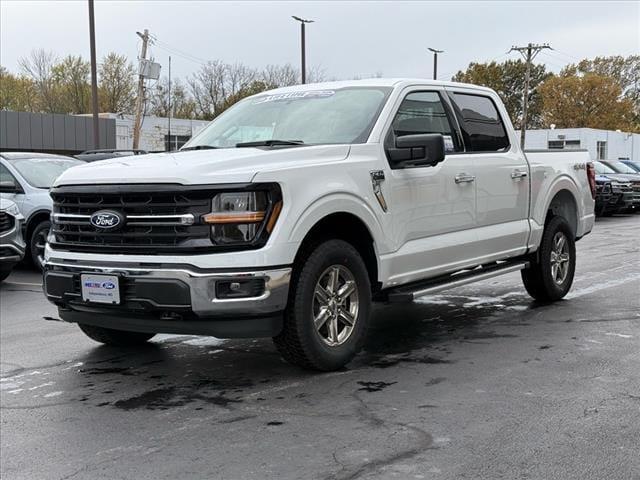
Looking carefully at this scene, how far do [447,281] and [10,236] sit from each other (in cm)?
639

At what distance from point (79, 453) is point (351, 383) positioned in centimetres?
178

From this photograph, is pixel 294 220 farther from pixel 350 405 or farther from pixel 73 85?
pixel 73 85

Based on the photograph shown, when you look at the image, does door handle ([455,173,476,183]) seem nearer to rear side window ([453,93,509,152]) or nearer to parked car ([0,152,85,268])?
rear side window ([453,93,509,152])

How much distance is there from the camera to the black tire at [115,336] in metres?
6.21

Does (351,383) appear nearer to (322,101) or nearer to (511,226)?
(322,101)

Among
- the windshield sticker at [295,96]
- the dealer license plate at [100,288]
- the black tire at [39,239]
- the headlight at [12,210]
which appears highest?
the windshield sticker at [295,96]

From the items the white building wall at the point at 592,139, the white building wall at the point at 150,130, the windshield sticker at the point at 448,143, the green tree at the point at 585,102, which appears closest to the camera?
the windshield sticker at the point at 448,143

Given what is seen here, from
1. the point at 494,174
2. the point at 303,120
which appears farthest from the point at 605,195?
the point at 303,120

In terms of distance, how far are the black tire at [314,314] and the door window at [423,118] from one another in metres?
1.10

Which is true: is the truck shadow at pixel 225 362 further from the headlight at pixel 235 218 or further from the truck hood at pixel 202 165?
the truck hood at pixel 202 165

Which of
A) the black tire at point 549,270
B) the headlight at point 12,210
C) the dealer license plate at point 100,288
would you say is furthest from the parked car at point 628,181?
the dealer license plate at point 100,288

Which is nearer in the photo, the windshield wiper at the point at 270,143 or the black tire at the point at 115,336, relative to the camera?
the windshield wiper at the point at 270,143

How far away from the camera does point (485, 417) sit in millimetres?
4375

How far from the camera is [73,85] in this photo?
222 ft
